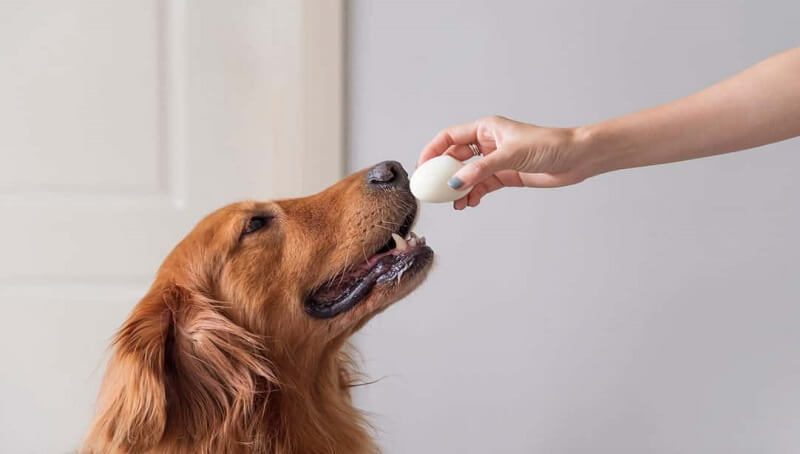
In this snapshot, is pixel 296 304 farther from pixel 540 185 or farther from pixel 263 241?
pixel 540 185

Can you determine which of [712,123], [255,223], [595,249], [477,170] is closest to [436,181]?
[477,170]

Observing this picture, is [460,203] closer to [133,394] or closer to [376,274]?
[376,274]

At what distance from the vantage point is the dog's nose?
125 centimetres

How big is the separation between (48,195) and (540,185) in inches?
53.5

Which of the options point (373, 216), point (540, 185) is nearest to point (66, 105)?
point (373, 216)

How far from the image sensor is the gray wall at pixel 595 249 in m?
1.72

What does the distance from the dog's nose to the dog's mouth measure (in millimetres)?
65

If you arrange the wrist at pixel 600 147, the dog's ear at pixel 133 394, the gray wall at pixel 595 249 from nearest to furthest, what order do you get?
the dog's ear at pixel 133 394
the wrist at pixel 600 147
the gray wall at pixel 595 249

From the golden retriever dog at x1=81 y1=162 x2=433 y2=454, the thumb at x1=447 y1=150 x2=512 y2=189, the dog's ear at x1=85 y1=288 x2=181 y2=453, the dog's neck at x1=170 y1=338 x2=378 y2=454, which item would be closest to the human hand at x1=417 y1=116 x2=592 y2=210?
the thumb at x1=447 y1=150 x2=512 y2=189

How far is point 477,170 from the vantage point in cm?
105

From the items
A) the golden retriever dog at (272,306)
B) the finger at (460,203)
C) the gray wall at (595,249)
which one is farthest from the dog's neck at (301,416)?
the gray wall at (595,249)

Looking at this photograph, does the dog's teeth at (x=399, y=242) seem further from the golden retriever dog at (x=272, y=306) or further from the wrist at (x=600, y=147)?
the wrist at (x=600, y=147)

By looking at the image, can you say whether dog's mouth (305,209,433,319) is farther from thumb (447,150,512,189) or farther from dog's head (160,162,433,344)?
thumb (447,150,512,189)

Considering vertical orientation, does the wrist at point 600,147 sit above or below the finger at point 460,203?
above
